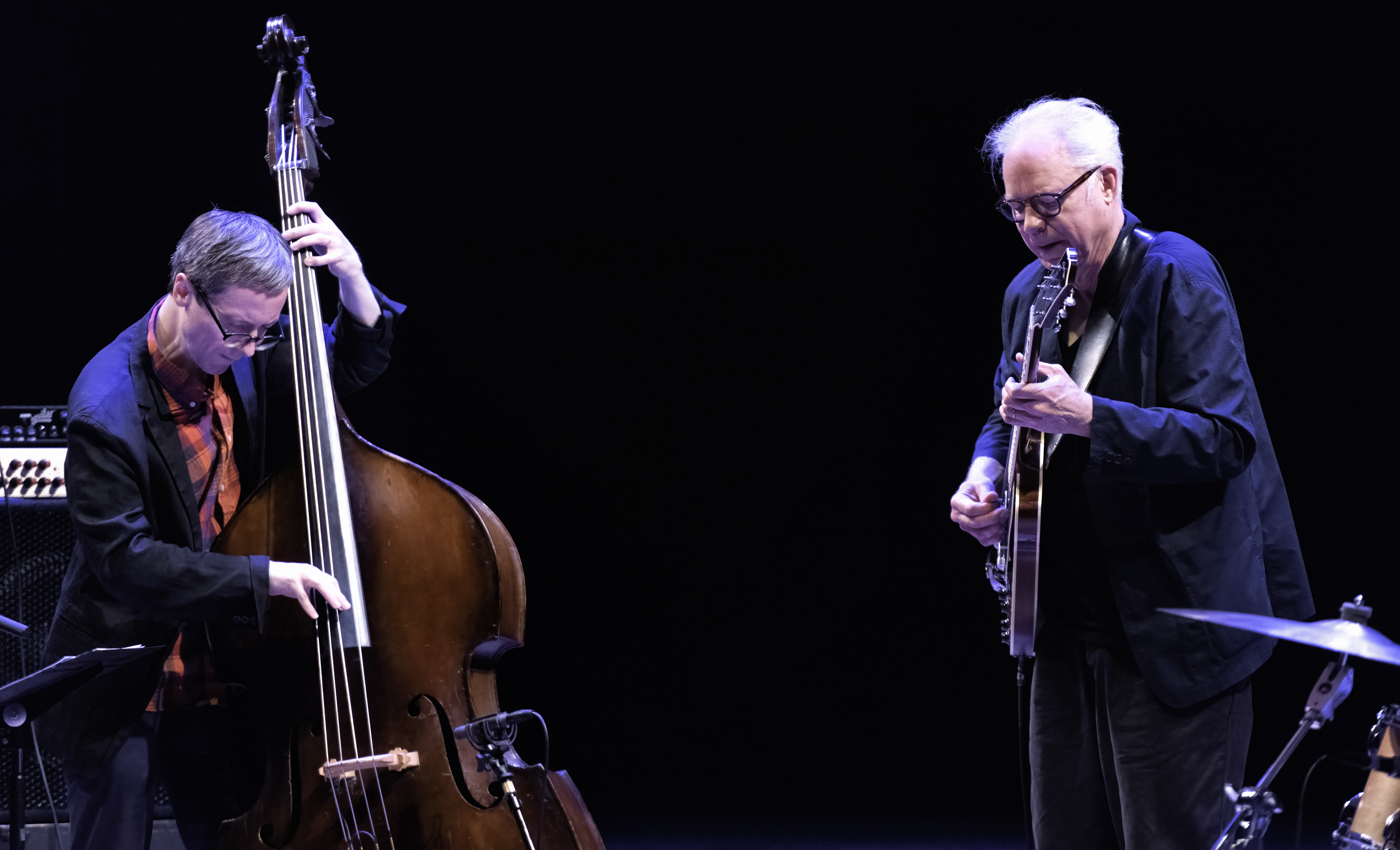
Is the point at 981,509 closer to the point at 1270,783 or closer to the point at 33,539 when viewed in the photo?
the point at 1270,783

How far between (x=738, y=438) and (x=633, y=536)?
0.47 metres

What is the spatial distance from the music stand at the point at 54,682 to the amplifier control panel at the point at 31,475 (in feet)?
3.72

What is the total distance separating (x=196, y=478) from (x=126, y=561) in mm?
260

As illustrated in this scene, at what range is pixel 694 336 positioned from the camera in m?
3.81

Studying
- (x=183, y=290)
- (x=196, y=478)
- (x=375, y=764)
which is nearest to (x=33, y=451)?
(x=196, y=478)

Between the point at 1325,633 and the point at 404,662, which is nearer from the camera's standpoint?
the point at 1325,633

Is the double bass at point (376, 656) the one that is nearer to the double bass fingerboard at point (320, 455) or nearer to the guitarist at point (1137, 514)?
the double bass fingerboard at point (320, 455)

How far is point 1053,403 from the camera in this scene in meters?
1.76

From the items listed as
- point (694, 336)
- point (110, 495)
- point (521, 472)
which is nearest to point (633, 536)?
point (521, 472)

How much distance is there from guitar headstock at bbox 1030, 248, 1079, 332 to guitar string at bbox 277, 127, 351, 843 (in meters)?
1.25

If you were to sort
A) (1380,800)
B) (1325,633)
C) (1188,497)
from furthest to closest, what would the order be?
1. (1188,497)
2. (1380,800)
3. (1325,633)

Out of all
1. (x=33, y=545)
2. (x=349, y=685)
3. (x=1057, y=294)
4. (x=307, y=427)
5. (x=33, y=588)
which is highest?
(x=1057, y=294)

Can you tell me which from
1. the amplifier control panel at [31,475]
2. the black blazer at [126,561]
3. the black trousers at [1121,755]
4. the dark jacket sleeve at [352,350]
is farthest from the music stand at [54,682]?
the black trousers at [1121,755]

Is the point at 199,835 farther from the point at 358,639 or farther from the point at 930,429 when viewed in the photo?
the point at 930,429
